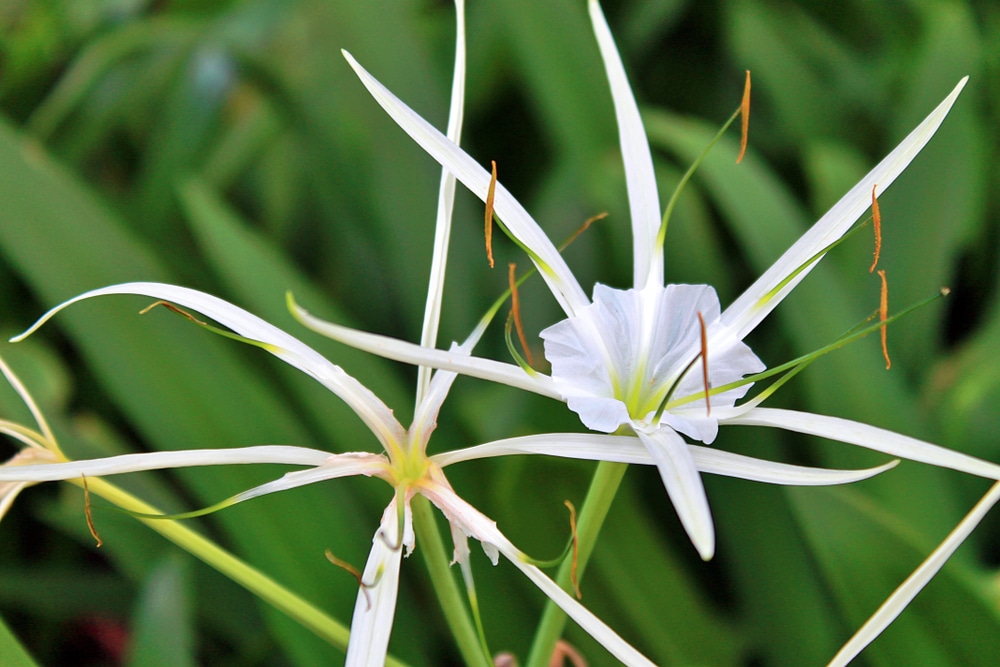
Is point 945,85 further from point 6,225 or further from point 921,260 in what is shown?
point 6,225

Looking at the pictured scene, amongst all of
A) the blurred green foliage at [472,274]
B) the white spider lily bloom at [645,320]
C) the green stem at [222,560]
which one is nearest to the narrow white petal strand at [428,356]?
the white spider lily bloom at [645,320]

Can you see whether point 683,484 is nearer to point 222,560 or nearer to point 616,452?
point 616,452

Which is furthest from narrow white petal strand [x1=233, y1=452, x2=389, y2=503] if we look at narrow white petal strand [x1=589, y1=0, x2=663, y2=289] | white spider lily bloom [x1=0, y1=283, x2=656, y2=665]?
narrow white petal strand [x1=589, y1=0, x2=663, y2=289]

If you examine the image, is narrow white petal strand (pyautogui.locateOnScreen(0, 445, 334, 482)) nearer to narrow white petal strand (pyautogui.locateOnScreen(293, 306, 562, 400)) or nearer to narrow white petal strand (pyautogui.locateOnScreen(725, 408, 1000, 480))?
narrow white petal strand (pyautogui.locateOnScreen(293, 306, 562, 400))

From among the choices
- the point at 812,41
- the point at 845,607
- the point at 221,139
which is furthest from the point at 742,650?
the point at 221,139

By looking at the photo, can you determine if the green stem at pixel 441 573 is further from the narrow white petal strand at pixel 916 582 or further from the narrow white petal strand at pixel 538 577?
the narrow white petal strand at pixel 916 582

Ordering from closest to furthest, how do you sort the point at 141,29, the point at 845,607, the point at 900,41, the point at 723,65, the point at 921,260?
the point at 845,607 < the point at 921,260 < the point at 141,29 < the point at 900,41 < the point at 723,65

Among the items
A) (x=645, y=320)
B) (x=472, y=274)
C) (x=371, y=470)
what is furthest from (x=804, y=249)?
(x=472, y=274)
